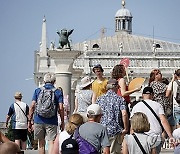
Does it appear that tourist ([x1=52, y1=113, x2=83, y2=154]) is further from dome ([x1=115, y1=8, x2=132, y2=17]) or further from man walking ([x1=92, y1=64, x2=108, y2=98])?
dome ([x1=115, y1=8, x2=132, y2=17])

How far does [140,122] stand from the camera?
427 inches

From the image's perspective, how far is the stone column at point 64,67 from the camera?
26219mm

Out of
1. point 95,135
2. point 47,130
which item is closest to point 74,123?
point 95,135

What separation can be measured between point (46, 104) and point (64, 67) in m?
12.2

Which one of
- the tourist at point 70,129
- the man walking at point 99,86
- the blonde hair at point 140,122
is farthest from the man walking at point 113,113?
the blonde hair at point 140,122

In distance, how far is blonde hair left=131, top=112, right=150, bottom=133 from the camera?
1082cm

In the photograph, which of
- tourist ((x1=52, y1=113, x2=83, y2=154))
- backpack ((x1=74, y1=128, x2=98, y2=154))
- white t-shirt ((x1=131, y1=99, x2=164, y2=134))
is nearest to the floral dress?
white t-shirt ((x1=131, y1=99, x2=164, y2=134))

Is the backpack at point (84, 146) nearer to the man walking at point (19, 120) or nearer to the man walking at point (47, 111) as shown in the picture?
the man walking at point (47, 111)

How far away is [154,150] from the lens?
1109 cm

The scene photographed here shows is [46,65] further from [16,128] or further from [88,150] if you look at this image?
[88,150]

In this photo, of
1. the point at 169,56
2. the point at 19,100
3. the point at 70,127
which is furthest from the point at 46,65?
the point at 70,127

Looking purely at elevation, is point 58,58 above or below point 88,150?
above

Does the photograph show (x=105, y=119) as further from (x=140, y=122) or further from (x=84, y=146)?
(x=140, y=122)

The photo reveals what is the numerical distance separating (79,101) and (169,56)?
218 feet
